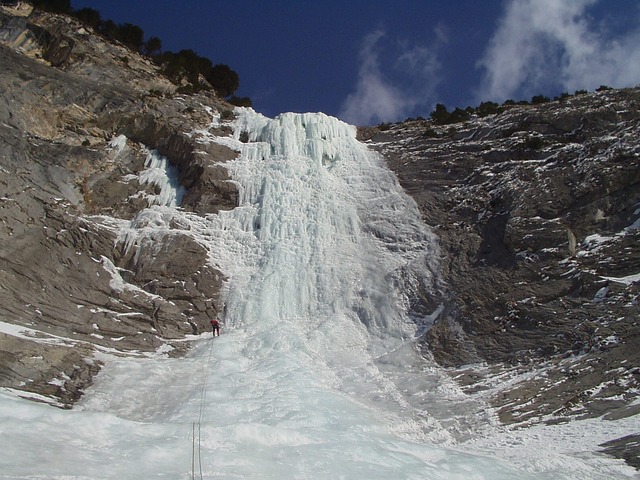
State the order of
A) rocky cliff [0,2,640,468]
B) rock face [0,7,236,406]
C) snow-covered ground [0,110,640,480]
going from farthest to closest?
1. rock face [0,7,236,406]
2. rocky cliff [0,2,640,468]
3. snow-covered ground [0,110,640,480]

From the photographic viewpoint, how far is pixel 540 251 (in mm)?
22219

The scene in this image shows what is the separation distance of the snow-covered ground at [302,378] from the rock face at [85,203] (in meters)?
1.05

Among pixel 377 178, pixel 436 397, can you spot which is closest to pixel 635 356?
pixel 436 397

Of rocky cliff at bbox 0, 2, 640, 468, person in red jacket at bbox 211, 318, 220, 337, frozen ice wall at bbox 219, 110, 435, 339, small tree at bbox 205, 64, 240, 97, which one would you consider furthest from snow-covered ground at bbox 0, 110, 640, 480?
small tree at bbox 205, 64, 240, 97

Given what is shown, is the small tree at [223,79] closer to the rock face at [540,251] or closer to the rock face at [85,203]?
the rock face at [85,203]

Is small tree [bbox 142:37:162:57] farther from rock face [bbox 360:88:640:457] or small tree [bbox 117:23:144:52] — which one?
rock face [bbox 360:88:640:457]

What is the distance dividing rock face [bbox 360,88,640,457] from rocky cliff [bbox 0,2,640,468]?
2.5 inches

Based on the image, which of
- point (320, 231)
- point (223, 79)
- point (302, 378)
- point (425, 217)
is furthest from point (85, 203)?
point (223, 79)

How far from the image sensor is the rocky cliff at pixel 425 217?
17828 millimetres

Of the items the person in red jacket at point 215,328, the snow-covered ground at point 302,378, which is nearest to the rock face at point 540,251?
the snow-covered ground at point 302,378

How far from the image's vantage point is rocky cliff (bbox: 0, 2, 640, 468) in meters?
17.8

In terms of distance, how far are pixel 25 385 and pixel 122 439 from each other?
5677 millimetres

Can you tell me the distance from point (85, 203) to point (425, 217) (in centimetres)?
1419

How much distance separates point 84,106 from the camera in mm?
29516
